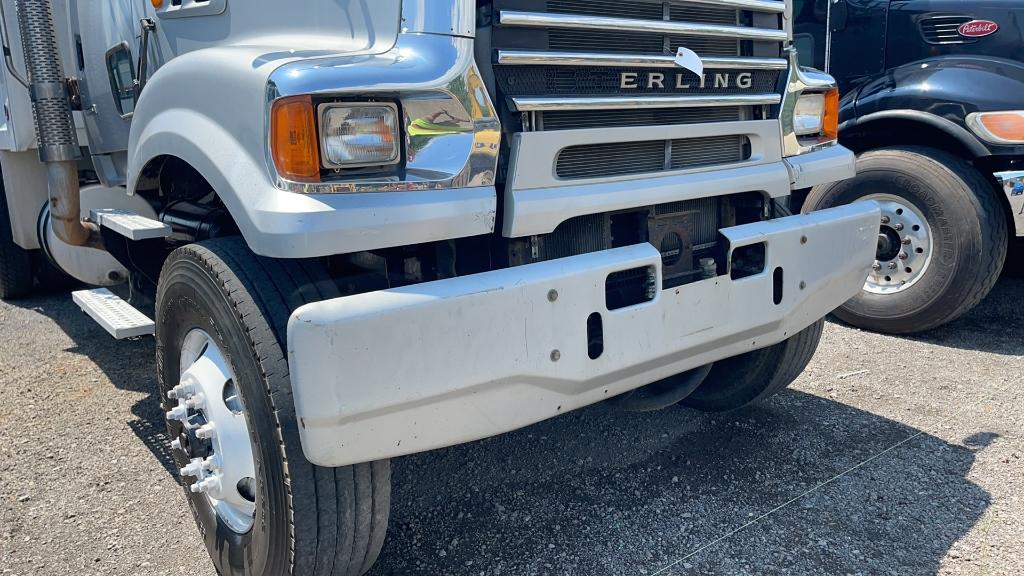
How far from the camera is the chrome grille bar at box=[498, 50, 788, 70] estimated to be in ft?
7.43

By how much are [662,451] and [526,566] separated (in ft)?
3.25

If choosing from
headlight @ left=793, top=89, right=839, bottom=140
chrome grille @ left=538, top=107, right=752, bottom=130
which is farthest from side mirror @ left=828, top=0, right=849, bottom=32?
chrome grille @ left=538, top=107, right=752, bottom=130

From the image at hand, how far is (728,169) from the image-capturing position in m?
2.87

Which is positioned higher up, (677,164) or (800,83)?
(800,83)

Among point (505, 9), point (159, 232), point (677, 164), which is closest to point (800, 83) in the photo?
point (677, 164)

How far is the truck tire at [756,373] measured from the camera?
341 centimetres

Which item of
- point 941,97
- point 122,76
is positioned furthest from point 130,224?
point 941,97

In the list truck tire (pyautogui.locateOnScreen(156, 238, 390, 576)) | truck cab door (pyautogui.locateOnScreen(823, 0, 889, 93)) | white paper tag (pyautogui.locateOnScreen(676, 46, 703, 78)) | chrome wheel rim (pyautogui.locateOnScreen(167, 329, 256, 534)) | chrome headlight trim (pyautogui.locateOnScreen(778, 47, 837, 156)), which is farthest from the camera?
truck cab door (pyautogui.locateOnScreen(823, 0, 889, 93))

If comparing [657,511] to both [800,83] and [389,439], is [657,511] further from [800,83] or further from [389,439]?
[800,83]

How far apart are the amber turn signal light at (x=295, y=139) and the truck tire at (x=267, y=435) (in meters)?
0.36

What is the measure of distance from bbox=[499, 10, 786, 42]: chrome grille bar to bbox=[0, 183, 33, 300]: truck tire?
190 inches

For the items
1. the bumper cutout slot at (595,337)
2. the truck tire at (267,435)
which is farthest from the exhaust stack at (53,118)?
the bumper cutout slot at (595,337)

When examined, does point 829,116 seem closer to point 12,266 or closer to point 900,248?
point 900,248

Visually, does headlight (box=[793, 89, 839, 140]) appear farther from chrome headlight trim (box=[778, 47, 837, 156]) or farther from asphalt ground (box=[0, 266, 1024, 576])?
asphalt ground (box=[0, 266, 1024, 576])
